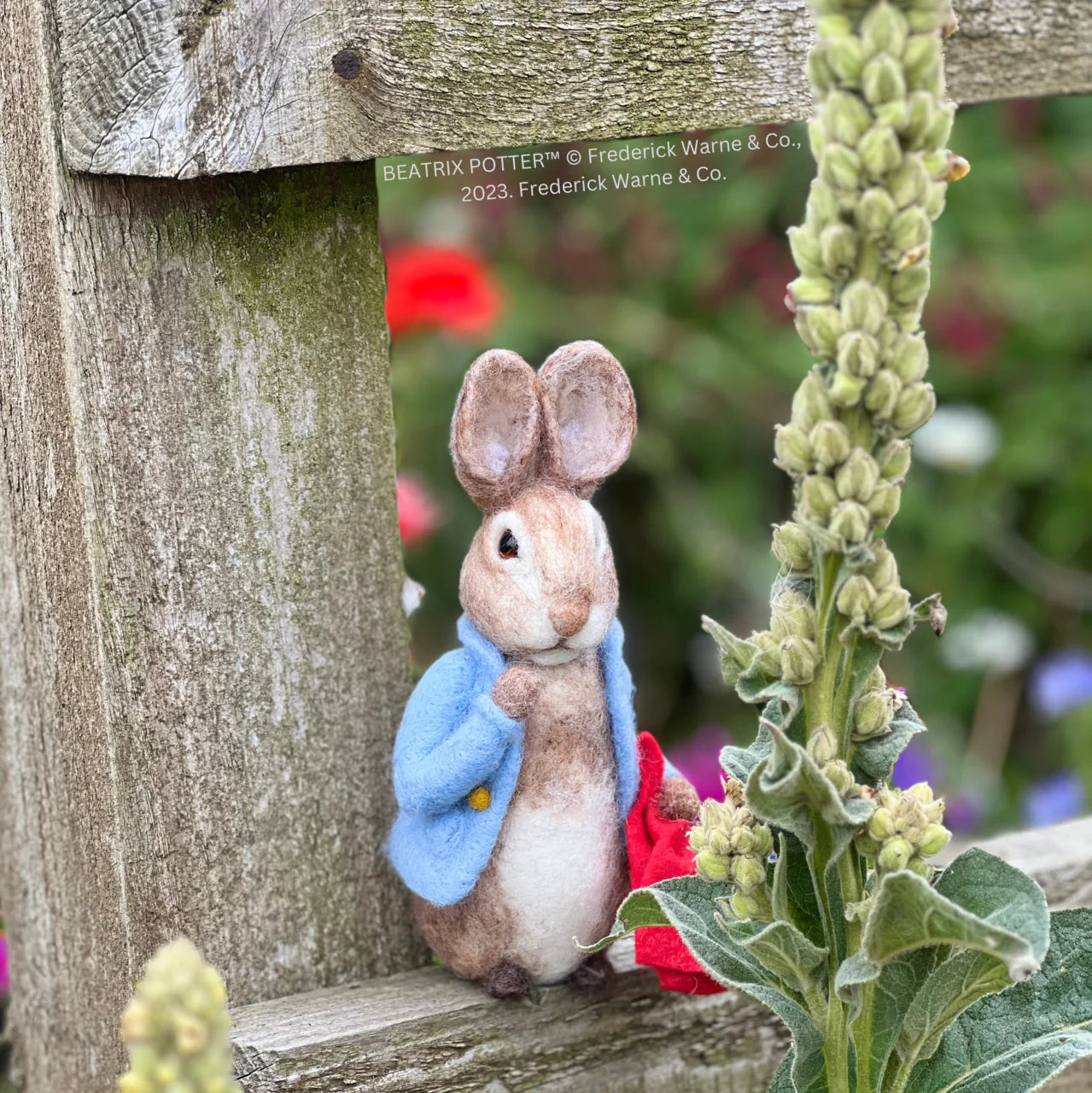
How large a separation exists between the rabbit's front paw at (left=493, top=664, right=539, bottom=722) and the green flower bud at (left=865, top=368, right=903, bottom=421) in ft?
1.03

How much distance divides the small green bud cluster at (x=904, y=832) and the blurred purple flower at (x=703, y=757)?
637mm

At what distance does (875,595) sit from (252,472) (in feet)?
1.39

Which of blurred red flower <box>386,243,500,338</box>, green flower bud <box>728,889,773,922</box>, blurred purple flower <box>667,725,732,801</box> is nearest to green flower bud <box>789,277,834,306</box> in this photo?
green flower bud <box>728,889,773,922</box>

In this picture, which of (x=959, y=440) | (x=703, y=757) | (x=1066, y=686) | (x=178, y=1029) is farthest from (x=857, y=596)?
(x=959, y=440)

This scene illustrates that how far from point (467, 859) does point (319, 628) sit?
19cm

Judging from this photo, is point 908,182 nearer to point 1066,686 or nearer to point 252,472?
point 252,472

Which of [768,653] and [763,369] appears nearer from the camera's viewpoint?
[768,653]

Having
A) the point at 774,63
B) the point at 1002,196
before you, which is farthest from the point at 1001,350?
the point at 774,63

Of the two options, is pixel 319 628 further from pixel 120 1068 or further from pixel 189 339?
pixel 120 1068

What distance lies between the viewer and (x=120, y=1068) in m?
1.02

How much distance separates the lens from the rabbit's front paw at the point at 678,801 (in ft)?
3.22

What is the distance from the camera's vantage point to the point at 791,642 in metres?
0.75

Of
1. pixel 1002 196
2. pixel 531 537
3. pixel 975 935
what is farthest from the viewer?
pixel 1002 196

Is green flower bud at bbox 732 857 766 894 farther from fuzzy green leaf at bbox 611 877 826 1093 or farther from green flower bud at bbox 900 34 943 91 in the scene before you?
green flower bud at bbox 900 34 943 91
